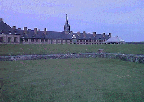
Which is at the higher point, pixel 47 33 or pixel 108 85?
pixel 47 33

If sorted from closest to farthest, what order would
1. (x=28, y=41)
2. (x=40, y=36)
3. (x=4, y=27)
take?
(x=4, y=27) < (x=28, y=41) < (x=40, y=36)

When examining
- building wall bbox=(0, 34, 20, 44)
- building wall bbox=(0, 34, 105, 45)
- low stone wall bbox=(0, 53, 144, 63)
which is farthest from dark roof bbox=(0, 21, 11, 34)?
low stone wall bbox=(0, 53, 144, 63)

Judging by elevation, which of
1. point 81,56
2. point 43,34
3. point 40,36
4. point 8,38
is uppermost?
point 43,34

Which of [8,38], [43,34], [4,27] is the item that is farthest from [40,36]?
[4,27]

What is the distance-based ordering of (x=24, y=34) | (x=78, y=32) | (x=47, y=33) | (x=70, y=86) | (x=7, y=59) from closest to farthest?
(x=70, y=86) < (x=7, y=59) < (x=24, y=34) < (x=47, y=33) < (x=78, y=32)

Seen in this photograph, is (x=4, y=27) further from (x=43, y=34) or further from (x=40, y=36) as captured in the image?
(x=43, y=34)

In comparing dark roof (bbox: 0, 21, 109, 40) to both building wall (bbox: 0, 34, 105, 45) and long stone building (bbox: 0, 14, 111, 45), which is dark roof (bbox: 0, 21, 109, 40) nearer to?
long stone building (bbox: 0, 14, 111, 45)

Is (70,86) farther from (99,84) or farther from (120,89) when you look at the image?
(120,89)

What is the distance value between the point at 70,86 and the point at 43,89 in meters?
1.54

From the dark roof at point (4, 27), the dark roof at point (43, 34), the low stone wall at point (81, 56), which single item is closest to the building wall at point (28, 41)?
the dark roof at point (43, 34)

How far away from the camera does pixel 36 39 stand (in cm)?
5800

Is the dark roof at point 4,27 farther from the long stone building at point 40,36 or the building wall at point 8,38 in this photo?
the building wall at point 8,38

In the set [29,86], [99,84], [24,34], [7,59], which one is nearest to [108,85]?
[99,84]

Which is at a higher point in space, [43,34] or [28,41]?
[43,34]
